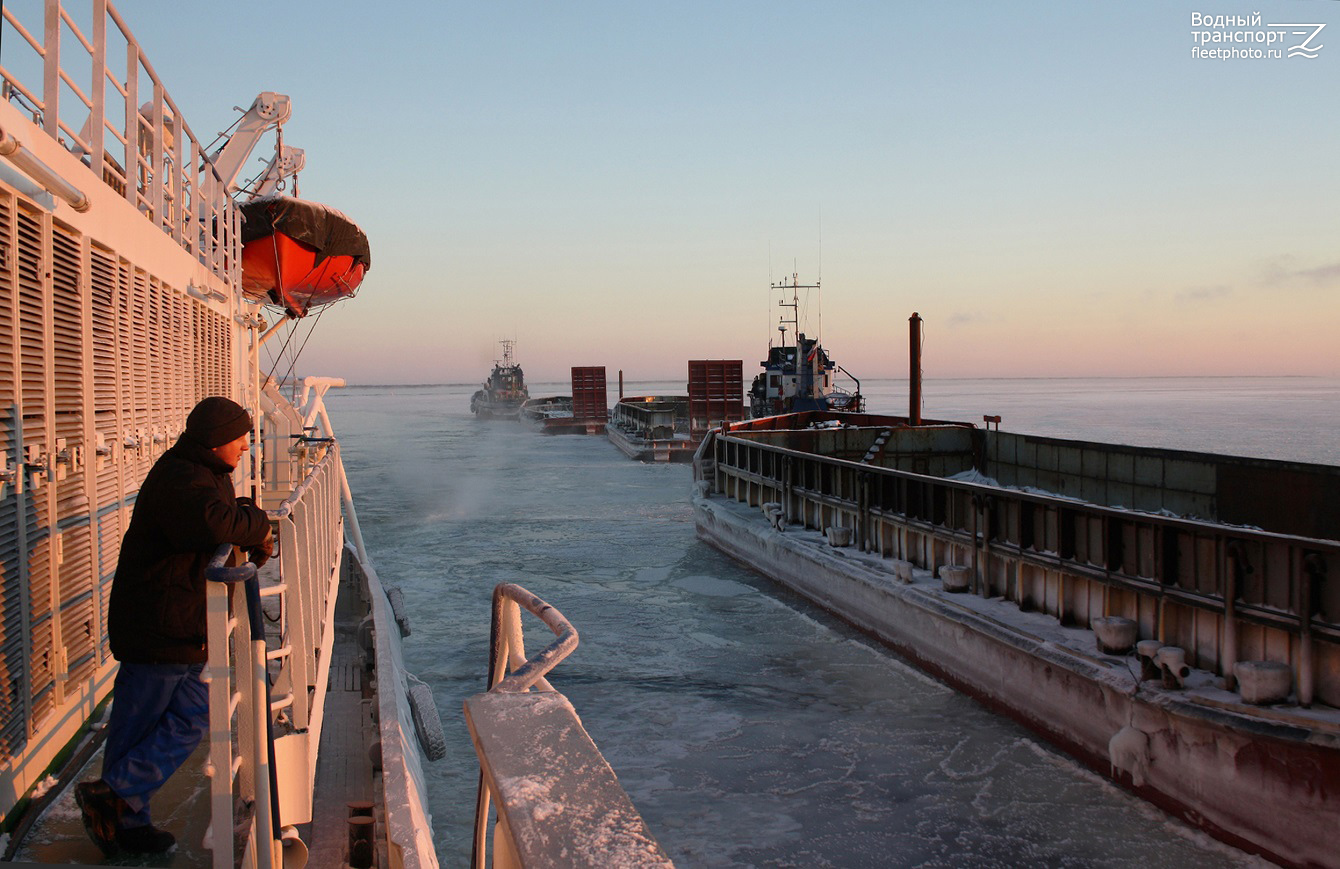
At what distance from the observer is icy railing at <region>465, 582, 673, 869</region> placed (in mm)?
1640

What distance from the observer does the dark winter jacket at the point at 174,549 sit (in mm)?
3506

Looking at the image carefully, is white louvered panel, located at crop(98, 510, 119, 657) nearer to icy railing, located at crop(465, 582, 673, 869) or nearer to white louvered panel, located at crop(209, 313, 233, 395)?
icy railing, located at crop(465, 582, 673, 869)

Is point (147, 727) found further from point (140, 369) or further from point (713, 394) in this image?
point (713, 394)

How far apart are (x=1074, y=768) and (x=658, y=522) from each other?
15.9 m

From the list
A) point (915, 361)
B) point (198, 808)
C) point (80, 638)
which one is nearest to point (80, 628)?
point (80, 638)

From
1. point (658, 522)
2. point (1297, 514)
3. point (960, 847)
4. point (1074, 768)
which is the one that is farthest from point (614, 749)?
point (658, 522)

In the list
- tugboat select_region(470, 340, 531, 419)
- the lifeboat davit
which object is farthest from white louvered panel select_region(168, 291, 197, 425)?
tugboat select_region(470, 340, 531, 419)

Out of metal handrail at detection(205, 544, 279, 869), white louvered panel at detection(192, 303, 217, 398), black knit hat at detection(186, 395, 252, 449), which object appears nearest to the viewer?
metal handrail at detection(205, 544, 279, 869)

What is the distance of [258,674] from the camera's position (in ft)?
10.1

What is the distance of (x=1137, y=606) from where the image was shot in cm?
763

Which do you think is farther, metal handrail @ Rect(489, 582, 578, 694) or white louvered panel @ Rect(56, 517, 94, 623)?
white louvered panel @ Rect(56, 517, 94, 623)

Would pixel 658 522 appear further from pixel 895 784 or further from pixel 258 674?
pixel 258 674

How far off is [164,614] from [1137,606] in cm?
699

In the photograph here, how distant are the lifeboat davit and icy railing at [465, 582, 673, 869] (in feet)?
44.5
